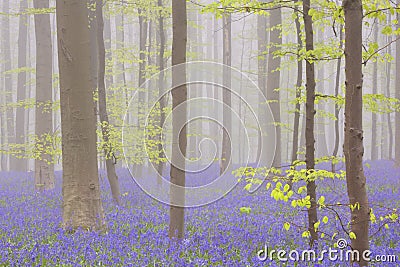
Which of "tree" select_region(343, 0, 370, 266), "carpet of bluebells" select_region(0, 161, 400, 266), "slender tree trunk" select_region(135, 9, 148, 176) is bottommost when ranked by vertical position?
"carpet of bluebells" select_region(0, 161, 400, 266)

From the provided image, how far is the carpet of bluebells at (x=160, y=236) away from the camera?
19.6 feet

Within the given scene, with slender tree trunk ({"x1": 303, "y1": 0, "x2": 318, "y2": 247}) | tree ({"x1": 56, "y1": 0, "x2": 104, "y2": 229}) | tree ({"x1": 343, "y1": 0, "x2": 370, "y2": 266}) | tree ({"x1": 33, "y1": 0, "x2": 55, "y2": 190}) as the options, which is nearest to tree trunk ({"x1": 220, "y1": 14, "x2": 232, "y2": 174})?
tree ({"x1": 33, "y1": 0, "x2": 55, "y2": 190})

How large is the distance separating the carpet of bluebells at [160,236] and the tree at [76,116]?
0.47 m

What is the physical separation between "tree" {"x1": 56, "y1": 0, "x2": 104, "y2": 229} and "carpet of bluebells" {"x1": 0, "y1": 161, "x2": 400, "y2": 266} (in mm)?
474

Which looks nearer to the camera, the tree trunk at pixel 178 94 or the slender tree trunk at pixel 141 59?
the tree trunk at pixel 178 94

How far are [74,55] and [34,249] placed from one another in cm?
342

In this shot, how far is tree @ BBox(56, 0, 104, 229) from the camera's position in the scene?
8.27 m

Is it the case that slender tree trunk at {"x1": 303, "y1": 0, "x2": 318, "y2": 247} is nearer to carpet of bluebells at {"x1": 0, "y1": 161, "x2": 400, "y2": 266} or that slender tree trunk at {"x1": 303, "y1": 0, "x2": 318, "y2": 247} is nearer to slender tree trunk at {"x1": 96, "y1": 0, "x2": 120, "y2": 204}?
carpet of bluebells at {"x1": 0, "y1": 161, "x2": 400, "y2": 266}

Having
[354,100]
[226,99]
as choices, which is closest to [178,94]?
[354,100]

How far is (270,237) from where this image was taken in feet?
25.7

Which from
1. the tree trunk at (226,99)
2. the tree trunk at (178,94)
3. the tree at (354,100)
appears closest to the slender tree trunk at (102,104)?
the tree trunk at (178,94)

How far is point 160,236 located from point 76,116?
2525 millimetres

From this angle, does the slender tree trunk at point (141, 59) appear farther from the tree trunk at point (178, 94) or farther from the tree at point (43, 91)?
the tree trunk at point (178, 94)

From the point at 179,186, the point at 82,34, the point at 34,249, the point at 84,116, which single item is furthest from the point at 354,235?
the point at 82,34
